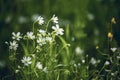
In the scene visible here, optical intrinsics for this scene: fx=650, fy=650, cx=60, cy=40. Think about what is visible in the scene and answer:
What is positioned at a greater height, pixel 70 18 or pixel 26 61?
pixel 70 18

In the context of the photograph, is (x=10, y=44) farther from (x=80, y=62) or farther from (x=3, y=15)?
(x=80, y=62)

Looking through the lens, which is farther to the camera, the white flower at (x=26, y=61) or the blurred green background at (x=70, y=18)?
the blurred green background at (x=70, y=18)

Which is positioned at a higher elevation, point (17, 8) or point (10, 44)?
point (17, 8)

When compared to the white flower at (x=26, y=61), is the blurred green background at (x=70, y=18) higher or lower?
higher

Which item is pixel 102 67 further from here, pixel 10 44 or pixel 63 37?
pixel 10 44

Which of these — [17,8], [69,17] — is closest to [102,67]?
[69,17]

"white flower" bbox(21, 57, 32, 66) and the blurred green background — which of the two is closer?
"white flower" bbox(21, 57, 32, 66)

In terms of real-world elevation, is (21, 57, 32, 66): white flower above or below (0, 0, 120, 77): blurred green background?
below

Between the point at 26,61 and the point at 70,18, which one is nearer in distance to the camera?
the point at 26,61
